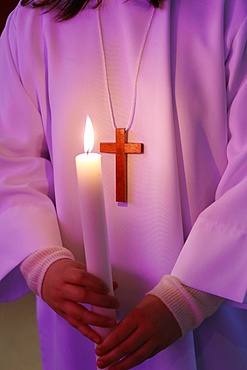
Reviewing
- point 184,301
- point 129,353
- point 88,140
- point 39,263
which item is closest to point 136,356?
point 129,353

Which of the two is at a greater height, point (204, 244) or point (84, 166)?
point (84, 166)

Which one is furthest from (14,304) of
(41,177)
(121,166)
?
(121,166)

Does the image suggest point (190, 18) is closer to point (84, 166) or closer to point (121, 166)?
point (121, 166)

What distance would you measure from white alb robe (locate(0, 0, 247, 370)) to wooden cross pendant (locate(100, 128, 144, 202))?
0.6 inches

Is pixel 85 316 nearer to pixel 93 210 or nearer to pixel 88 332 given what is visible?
pixel 88 332

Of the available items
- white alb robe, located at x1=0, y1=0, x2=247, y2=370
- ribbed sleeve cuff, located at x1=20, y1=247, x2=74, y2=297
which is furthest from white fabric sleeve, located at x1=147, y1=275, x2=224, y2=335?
ribbed sleeve cuff, located at x1=20, y1=247, x2=74, y2=297

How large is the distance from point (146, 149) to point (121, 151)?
0.05m

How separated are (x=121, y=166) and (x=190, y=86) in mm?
204

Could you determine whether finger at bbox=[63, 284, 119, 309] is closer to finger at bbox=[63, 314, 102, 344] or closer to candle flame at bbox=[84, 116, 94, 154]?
finger at bbox=[63, 314, 102, 344]

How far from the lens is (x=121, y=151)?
0.85 m

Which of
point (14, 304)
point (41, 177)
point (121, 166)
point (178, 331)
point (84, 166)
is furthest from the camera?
point (14, 304)

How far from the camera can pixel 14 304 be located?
241cm

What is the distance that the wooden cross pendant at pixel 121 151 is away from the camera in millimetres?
850

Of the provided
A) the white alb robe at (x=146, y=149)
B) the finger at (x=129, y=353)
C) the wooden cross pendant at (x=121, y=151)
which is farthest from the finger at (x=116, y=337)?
the wooden cross pendant at (x=121, y=151)
